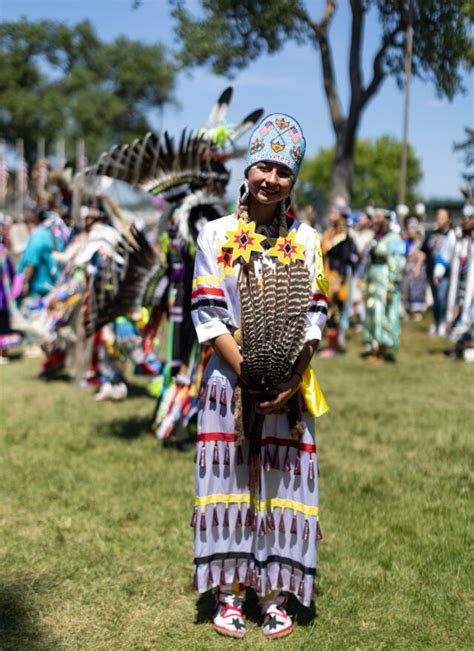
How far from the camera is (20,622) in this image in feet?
9.68

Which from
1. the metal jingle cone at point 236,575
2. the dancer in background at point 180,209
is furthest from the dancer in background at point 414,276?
the metal jingle cone at point 236,575

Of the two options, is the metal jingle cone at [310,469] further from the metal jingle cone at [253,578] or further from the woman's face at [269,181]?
the woman's face at [269,181]

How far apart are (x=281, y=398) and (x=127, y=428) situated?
11.7 feet

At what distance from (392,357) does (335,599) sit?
688 centimetres

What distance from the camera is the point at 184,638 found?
286 cm

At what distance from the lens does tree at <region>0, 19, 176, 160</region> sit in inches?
1567

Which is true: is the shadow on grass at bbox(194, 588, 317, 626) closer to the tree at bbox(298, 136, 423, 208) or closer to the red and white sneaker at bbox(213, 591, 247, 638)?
the red and white sneaker at bbox(213, 591, 247, 638)

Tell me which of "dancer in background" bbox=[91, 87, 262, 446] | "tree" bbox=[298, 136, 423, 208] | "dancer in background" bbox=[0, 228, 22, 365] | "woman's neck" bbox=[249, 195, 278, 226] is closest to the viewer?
"woman's neck" bbox=[249, 195, 278, 226]

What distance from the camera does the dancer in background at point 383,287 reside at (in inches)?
367

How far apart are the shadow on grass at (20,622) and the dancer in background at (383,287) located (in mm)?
6893

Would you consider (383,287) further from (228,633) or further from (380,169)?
(380,169)

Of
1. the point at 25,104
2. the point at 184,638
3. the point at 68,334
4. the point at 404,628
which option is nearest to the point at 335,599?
the point at 404,628

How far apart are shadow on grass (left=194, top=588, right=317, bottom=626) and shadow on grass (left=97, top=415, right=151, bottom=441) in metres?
2.60

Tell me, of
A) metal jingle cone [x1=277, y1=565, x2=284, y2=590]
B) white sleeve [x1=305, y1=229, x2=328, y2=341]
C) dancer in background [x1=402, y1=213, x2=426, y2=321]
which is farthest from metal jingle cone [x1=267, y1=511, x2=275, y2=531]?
dancer in background [x1=402, y1=213, x2=426, y2=321]
